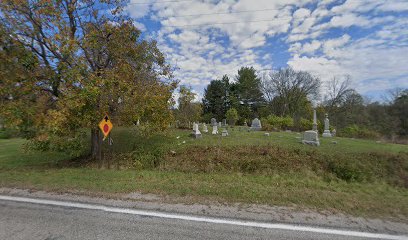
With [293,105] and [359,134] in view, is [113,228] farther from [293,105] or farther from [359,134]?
[293,105]

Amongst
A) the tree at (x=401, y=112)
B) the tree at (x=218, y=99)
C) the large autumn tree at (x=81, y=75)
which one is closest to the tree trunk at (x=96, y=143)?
the large autumn tree at (x=81, y=75)

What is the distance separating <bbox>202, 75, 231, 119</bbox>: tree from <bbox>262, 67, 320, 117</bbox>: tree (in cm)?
1082

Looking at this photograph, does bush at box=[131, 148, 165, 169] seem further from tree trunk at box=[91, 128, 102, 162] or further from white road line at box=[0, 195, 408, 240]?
white road line at box=[0, 195, 408, 240]

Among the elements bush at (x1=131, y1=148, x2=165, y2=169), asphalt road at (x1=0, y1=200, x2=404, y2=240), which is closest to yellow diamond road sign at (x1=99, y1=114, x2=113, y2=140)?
bush at (x1=131, y1=148, x2=165, y2=169)

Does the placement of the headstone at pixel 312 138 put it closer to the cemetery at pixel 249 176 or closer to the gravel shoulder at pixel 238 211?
the cemetery at pixel 249 176

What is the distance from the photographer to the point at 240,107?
150 ft

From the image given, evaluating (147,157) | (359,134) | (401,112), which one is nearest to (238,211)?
(147,157)

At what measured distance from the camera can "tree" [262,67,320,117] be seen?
40.8 metres

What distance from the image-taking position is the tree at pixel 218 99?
158 ft

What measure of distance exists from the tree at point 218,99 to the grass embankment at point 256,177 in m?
38.6

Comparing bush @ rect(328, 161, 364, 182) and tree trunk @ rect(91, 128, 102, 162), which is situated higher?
tree trunk @ rect(91, 128, 102, 162)

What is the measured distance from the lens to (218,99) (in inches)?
1913

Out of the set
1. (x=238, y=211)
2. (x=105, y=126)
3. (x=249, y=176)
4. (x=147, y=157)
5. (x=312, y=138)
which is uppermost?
(x=105, y=126)

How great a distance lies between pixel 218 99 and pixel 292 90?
661 inches
